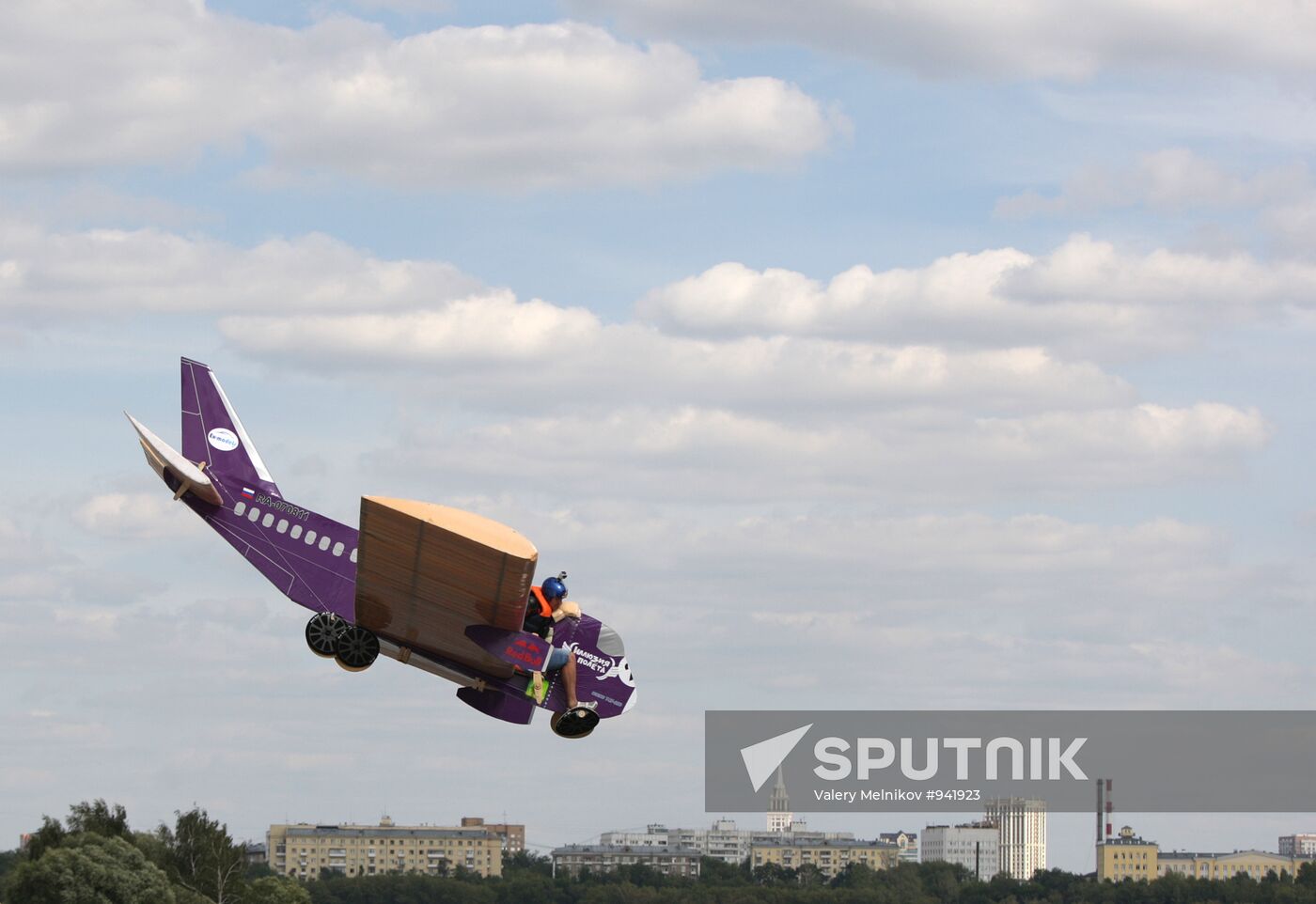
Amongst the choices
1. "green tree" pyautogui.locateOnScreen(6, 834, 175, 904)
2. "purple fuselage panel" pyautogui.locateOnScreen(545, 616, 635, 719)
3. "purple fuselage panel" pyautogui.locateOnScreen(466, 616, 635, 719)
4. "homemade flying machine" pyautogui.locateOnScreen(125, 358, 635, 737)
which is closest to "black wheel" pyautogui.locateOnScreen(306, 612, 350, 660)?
"homemade flying machine" pyautogui.locateOnScreen(125, 358, 635, 737)

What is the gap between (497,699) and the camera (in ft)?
126

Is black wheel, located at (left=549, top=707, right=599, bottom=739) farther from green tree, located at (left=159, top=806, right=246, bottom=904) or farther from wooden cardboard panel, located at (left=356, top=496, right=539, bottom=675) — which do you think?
green tree, located at (left=159, top=806, right=246, bottom=904)

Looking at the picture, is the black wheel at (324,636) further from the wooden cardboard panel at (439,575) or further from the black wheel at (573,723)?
the black wheel at (573,723)

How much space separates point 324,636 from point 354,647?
555 millimetres

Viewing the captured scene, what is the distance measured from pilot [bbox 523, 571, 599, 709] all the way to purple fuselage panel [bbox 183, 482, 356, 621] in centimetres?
338

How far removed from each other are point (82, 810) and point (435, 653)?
252 feet

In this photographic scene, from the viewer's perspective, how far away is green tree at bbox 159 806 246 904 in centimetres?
11450

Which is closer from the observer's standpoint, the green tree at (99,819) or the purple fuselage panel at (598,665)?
the purple fuselage panel at (598,665)

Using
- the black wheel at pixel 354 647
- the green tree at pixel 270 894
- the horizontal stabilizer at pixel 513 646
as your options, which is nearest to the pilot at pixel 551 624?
the horizontal stabilizer at pixel 513 646

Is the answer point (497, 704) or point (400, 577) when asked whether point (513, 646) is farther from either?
point (400, 577)

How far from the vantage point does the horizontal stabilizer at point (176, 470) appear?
4075 cm

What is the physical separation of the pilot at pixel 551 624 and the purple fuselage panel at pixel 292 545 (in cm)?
338

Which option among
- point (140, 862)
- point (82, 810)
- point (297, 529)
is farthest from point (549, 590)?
point (82, 810)

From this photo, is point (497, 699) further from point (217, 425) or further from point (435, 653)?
point (217, 425)
